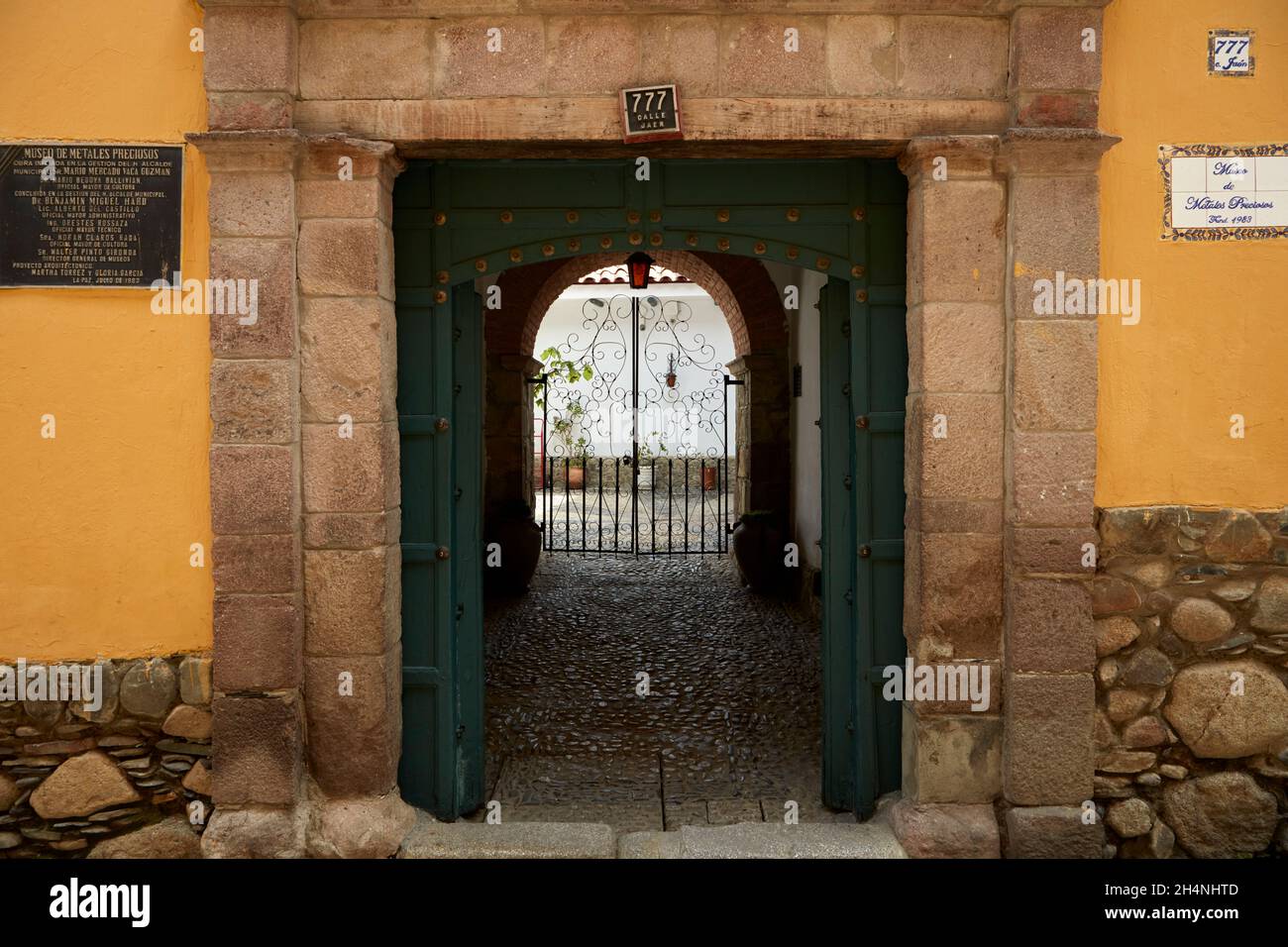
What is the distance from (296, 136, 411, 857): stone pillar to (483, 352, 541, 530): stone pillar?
200 inches

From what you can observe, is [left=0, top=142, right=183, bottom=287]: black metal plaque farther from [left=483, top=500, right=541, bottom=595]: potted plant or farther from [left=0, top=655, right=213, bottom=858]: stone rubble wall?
[left=483, top=500, right=541, bottom=595]: potted plant

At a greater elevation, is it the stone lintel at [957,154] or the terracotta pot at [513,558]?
the stone lintel at [957,154]

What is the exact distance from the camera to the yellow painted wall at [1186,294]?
2918mm

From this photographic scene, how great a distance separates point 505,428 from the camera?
8250 millimetres

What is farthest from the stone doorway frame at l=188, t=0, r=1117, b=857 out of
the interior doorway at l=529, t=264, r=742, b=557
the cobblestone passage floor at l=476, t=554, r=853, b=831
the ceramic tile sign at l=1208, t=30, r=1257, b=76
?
the interior doorway at l=529, t=264, r=742, b=557

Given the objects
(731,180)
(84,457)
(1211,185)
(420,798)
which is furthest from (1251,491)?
(84,457)

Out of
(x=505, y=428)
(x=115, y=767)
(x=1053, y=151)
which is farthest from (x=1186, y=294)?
(x=505, y=428)

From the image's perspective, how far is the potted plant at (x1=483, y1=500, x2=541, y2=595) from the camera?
24.5 feet

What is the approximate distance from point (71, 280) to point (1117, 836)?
4.06 m

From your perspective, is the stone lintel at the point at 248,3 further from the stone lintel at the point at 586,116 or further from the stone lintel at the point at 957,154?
the stone lintel at the point at 957,154

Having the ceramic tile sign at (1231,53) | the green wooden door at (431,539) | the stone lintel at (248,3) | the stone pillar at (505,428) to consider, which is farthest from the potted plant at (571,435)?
the ceramic tile sign at (1231,53)

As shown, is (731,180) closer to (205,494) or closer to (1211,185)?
(1211,185)

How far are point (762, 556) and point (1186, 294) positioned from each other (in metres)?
4.69

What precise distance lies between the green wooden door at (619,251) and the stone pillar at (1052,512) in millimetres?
430
